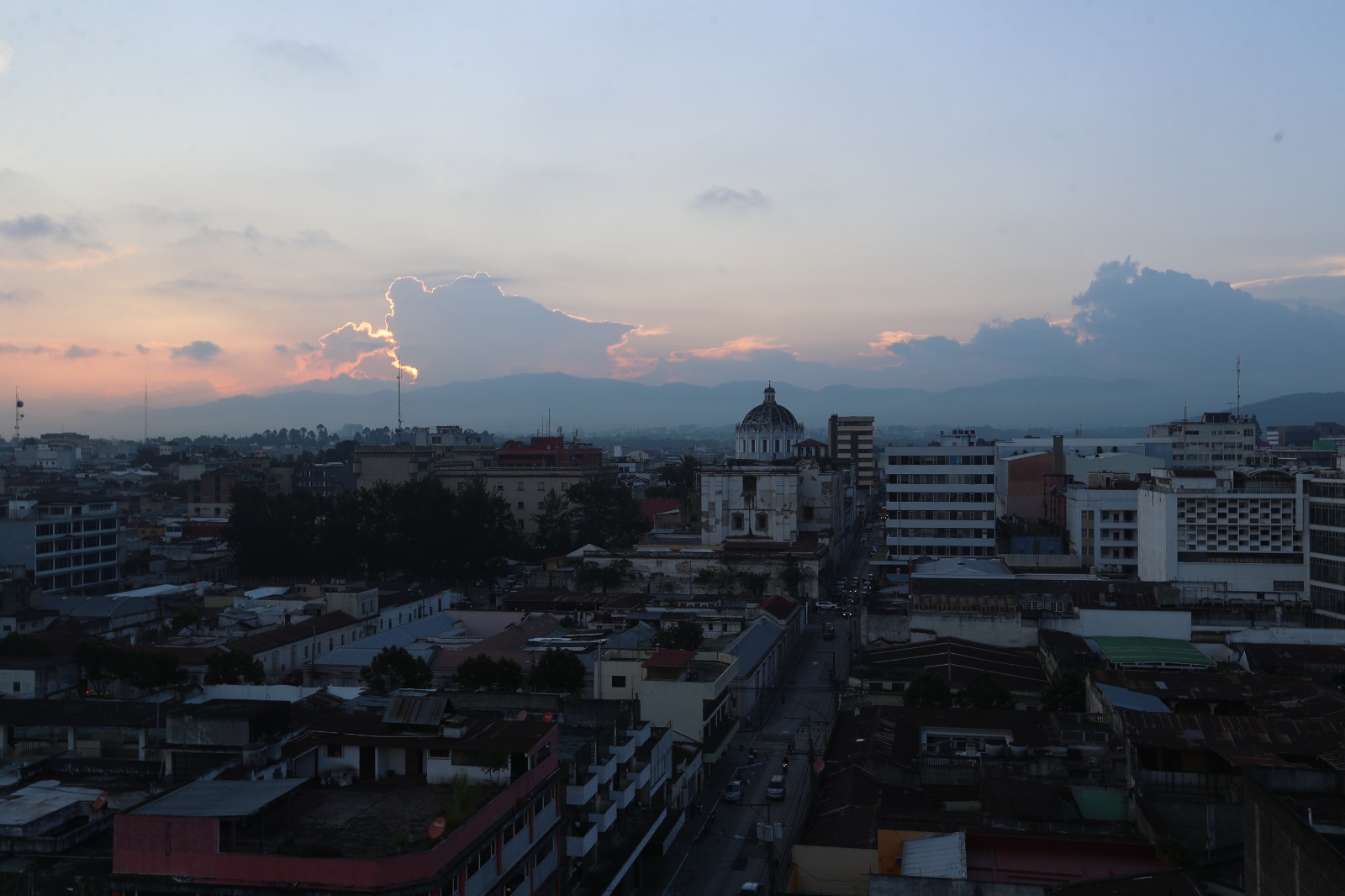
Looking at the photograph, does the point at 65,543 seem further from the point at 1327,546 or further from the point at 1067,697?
the point at 1327,546

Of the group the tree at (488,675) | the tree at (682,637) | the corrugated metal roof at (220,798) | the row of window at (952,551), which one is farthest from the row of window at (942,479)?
the corrugated metal roof at (220,798)

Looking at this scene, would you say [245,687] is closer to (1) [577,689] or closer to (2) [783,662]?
(1) [577,689]

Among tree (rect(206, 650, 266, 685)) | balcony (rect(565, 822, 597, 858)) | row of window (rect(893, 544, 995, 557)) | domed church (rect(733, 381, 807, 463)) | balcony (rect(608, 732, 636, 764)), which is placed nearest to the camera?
balcony (rect(565, 822, 597, 858))

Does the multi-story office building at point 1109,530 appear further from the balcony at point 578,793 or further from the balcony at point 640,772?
the balcony at point 578,793

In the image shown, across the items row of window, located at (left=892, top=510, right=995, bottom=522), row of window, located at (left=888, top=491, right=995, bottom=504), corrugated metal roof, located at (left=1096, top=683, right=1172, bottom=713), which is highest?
row of window, located at (left=888, top=491, right=995, bottom=504)

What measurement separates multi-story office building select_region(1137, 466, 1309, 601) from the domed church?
2250 centimetres

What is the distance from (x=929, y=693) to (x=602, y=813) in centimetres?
1015

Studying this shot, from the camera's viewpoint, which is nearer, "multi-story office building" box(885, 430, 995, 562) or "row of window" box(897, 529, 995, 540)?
"multi-story office building" box(885, 430, 995, 562)

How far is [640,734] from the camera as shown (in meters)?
21.9

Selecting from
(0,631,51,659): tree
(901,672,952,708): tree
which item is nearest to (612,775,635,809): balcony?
(901,672,952,708): tree

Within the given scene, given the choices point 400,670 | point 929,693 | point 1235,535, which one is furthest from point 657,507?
point 929,693

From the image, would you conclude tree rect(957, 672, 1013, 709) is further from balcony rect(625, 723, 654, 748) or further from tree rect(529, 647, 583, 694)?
tree rect(529, 647, 583, 694)

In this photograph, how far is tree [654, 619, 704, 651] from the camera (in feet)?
108

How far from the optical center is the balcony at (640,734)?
2156cm
